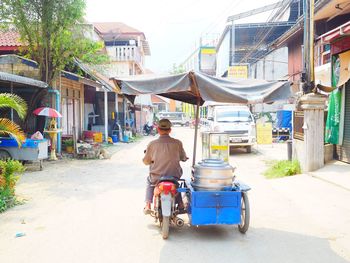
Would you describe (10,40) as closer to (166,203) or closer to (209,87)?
(209,87)

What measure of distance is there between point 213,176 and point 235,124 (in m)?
11.8

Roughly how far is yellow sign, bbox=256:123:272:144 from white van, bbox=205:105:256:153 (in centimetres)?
83

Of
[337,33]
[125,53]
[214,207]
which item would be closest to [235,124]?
[337,33]

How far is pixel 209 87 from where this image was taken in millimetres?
5449

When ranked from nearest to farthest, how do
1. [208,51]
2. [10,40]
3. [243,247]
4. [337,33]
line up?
[243,247] → [337,33] → [10,40] → [208,51]

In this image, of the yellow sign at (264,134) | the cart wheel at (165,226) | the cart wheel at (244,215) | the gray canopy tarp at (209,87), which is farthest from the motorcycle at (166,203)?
the yellow sign at (264,134)

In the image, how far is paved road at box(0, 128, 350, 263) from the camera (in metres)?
4.68

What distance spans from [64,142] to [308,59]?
425 inches

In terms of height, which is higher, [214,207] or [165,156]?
[165,156]

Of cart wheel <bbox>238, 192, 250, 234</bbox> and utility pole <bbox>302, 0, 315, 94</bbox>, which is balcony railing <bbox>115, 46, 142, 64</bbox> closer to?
utility pole <bbox>302, 0, 315, 94</bbox>

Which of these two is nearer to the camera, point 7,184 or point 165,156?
point 165,156

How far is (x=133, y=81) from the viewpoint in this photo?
18.6 feet

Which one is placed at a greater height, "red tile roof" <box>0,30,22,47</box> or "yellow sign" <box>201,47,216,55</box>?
"yellow sign" <box>201,47,216,55</box>

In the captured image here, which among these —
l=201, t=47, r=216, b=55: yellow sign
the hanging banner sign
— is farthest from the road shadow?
l=201, t=47, r=216, b=55: yellow sign
